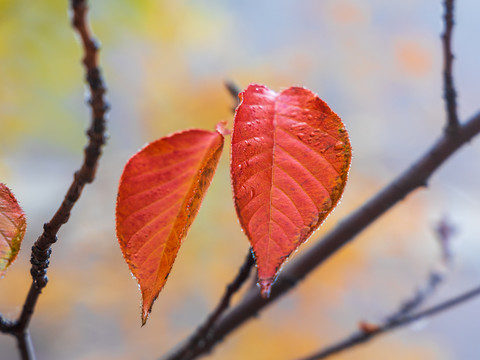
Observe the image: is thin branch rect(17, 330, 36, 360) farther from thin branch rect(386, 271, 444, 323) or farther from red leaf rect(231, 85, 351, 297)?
thin branch rect(386, 271, 444, 323)

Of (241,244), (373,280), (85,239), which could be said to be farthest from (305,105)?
(373,280)

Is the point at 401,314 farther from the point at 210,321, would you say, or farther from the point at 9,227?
the point at 9,227

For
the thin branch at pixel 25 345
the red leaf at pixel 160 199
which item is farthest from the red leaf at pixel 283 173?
the thin branch at pixel 25 345

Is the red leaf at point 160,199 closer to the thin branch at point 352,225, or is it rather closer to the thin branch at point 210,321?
the thin branch at point 210,321

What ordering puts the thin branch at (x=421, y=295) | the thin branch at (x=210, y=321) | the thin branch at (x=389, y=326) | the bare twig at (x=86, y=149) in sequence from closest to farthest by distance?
1. the bare twig at (x=86, y=149)
2. the thin branch at (x=210, y=321)
3. the thin branch at (x=389, y=326)
4. the thin branch at (x=421, y=295)

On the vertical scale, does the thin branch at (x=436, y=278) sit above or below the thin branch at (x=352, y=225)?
below

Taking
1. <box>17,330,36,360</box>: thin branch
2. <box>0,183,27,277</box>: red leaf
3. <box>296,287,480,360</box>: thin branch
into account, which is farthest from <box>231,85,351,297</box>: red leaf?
<box>296,287,480,360</box>: thin branch
